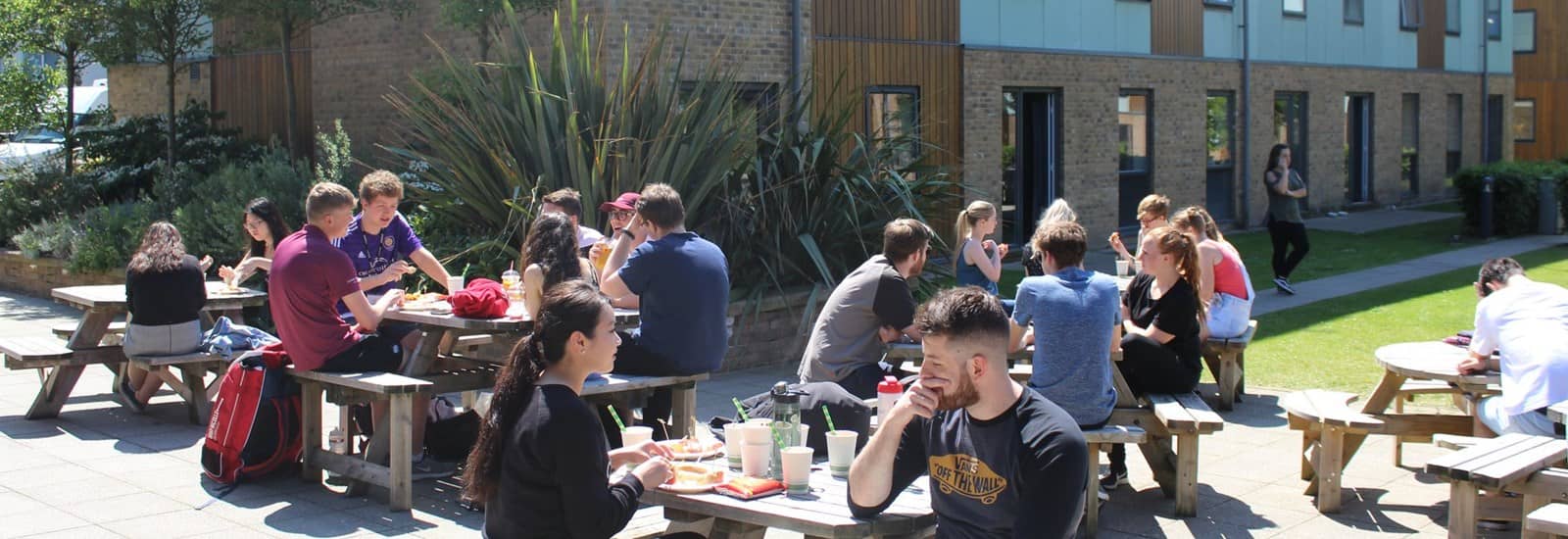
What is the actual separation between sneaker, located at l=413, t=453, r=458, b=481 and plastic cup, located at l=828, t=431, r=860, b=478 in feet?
10.8

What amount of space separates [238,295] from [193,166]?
816 centimetres

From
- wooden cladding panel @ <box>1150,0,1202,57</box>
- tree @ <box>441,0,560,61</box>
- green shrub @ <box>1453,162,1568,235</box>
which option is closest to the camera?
tree @ <box>441,0,560,61</box>

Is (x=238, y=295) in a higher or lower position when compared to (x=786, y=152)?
lower

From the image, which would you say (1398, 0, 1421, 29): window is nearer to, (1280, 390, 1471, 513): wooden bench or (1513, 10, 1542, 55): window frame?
(1513, 10, 1542, 55): window frame

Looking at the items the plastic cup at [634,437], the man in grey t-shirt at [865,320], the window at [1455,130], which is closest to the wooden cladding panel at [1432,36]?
the window at [1455,130]

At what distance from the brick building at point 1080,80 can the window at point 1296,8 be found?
0.05 meters

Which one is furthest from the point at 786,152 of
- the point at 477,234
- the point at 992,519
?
the point at 992,519

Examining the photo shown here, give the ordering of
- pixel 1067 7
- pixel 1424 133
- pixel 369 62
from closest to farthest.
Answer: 1. pixel 369 62
2. pixel 1067 7
3. pixel 1424 133

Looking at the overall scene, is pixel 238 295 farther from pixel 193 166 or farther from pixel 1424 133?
pixel 1424 133

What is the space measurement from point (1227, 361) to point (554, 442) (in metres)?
6.15

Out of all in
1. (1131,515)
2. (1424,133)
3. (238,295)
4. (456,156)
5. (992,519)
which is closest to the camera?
(992,519)

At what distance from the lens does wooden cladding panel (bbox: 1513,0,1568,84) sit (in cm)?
3803

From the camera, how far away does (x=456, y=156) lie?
11203mm

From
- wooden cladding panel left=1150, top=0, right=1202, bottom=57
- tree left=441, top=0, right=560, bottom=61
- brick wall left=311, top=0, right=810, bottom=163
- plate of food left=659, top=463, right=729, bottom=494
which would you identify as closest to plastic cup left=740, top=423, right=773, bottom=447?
plate of food left=659, top=463, right=729, bottom=494
